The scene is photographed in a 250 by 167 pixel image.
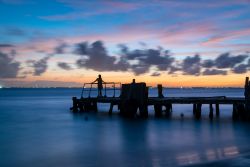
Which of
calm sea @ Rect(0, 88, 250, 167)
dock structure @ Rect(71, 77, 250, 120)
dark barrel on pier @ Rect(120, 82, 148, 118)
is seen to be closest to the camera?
calm sea @ Rect(0, 88, 250, 167)

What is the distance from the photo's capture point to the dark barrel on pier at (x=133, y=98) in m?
33.8

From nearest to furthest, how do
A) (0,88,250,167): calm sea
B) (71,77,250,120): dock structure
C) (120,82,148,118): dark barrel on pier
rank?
(0,88,250,167): calm sea → (71,77,250,120): dock structure → (120,82,148,118): dark barrel on pier

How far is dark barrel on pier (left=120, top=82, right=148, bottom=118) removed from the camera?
33.8 m

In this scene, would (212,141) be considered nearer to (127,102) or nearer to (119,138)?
(119,138)

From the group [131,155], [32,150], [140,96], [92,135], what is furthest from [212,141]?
[140,96]

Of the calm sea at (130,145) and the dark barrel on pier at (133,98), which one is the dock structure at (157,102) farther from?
the calm sea at (130,145)

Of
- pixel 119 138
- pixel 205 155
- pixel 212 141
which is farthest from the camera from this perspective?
pixel 119 138

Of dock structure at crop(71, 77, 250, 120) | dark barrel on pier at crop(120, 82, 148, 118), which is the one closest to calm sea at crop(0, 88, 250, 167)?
dock structure at crop(71, 77, 250, 120)

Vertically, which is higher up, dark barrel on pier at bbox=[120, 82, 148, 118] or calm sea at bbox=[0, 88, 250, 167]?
dark barrel on pier at bbox=[120, 82, 148, 118]

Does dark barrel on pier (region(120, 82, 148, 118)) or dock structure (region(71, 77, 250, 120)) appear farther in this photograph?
dark barrel on pier (region(120, 82, 148, 118))

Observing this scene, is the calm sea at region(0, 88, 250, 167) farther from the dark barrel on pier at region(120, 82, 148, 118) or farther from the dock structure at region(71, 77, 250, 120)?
the dark barrel on pier at region(120, 82, 148, 118)

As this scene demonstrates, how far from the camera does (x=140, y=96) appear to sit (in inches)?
1332

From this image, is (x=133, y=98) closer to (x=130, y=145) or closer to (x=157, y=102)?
(x=157, y=102)

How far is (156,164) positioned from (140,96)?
18.4m
